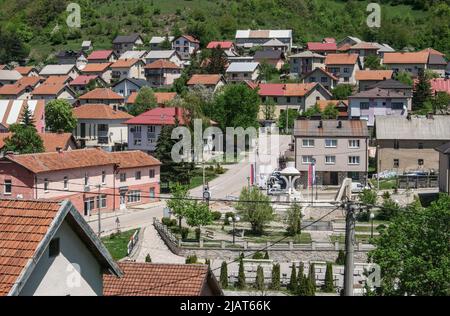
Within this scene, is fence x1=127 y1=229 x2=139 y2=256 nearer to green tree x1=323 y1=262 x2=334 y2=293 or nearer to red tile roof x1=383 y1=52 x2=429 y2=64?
green tree x1=323 y1=262 x2=334 y2=293

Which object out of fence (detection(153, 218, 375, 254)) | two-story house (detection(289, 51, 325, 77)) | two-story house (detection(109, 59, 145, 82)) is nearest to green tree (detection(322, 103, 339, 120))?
two-story house (detection(289, 51, 325, 77))

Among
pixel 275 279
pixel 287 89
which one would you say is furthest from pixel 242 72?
pixel 275 279

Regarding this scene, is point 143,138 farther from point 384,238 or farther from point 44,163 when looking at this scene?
point 384,238

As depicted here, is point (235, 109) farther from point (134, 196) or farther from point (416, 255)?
point (416, 255)

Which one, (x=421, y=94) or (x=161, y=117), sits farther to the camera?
(x=421, y=94)

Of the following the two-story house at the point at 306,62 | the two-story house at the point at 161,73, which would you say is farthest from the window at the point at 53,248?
the two-story house at the point at 306,62
